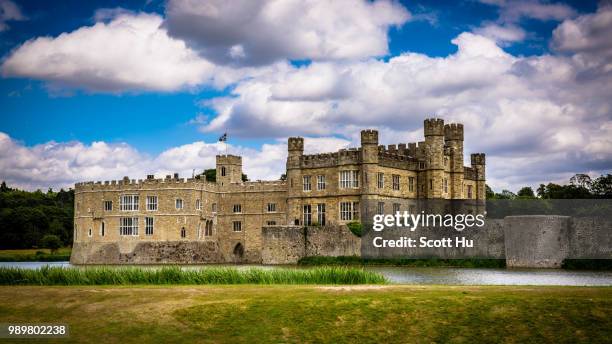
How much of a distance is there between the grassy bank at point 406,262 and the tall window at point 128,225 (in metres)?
15.6

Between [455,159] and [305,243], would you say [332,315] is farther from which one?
[455,159]

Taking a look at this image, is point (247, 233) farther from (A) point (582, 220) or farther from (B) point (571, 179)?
(B) point (571, 179)

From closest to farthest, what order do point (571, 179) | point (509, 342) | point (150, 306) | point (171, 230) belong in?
point (509, 342) → point (150, 306) → point (171, 230) → point (571, 179)

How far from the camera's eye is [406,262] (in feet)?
152

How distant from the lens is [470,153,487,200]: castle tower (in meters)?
59.3

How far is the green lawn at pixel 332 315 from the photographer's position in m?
15.5

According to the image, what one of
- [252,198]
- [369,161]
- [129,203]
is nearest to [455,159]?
[369,161]

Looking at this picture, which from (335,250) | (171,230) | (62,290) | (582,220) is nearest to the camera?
(62,290)

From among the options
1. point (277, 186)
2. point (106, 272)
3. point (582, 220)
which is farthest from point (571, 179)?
point (106, 272)

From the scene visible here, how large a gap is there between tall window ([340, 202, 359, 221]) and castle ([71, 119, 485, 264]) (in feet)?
0.21

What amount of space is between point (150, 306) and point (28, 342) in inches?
107

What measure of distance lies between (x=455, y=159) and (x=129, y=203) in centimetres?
2387

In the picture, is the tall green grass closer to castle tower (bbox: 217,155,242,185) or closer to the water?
the water

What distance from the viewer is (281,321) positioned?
16.2 m
